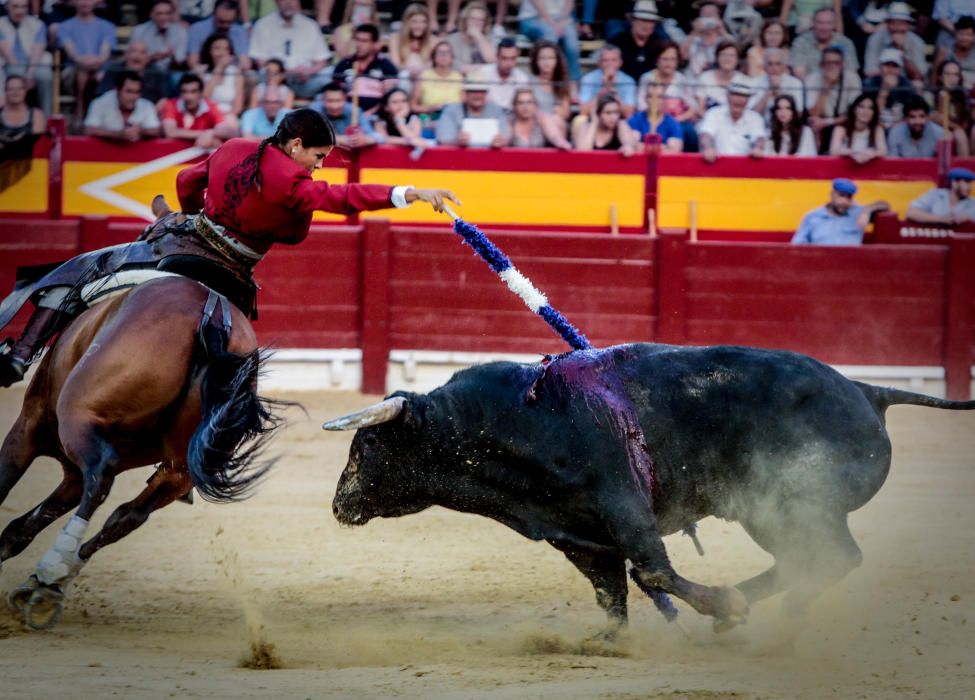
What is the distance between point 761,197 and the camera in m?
10.3

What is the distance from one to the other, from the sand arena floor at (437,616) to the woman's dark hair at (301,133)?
1.43m

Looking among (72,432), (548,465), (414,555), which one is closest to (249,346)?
(72,432)

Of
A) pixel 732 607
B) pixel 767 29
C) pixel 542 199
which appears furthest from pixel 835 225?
pixel 732 607

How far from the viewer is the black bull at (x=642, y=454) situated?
4434mm

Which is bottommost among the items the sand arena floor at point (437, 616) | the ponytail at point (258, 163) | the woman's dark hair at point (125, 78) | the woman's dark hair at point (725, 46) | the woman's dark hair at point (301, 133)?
the sand arena floor at point (437, 616)

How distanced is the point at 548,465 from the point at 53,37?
22.4 feet

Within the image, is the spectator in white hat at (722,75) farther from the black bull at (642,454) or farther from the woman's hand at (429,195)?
the woman's hand at (429,195)

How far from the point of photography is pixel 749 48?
10211 mm

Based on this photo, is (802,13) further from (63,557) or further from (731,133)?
(63,557)

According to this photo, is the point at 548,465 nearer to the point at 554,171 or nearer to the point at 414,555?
the point at 414,555

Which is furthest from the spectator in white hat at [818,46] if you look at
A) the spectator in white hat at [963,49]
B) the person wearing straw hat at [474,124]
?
the person wearing straw hat at [474,124]

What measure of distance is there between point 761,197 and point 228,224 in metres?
6.15

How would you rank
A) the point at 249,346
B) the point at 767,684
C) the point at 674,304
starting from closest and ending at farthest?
the point at 767,684, the point at 249,346, the point at 674,304

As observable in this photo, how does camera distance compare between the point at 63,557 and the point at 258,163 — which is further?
the point at 258,163
